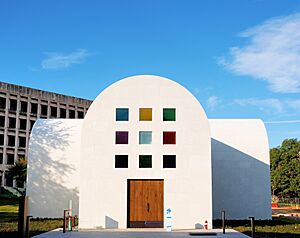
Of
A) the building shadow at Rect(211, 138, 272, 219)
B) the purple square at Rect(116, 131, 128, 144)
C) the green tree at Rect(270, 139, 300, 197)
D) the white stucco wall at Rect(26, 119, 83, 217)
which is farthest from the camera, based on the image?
the green tree at Rect(270, 139, 300, 197)

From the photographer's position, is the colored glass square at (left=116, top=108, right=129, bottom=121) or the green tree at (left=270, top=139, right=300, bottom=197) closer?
the colored glass square at (left=116, top=108, right=129, bottom=121)

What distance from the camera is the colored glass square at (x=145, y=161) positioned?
2055 cm

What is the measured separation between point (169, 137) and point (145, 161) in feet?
5.35

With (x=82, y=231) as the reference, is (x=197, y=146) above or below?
above

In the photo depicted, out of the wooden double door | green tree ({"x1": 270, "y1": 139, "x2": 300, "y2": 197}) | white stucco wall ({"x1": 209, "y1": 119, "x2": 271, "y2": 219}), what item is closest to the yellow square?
the wooden double door

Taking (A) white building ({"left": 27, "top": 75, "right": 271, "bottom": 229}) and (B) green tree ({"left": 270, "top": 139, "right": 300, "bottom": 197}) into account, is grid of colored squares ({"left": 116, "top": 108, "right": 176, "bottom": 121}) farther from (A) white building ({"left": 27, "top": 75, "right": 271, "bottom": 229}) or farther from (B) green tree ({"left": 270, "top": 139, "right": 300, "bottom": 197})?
(B) green tree ({"left": 270, "top": 139, "right": 300, "bottom": 197})

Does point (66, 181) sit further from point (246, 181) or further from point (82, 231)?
point (246, 181)

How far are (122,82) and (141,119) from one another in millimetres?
2051

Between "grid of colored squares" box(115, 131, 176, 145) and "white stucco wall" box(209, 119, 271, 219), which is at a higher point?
"grid of colored squares" box(115, 131, 176, 145)

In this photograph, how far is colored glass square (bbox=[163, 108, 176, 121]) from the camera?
20.9m

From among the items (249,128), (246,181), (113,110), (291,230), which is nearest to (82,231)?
(113,110)

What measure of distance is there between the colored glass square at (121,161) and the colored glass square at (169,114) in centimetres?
270

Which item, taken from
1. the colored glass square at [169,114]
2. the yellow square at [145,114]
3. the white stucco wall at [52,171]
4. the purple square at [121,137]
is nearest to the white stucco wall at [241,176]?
the colored glass square at [169,114]

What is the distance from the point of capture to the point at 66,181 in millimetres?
26438
